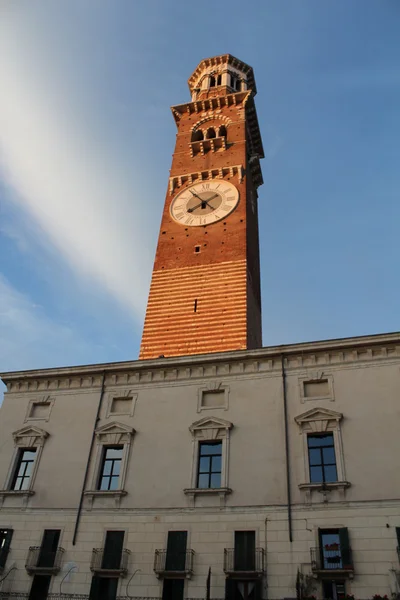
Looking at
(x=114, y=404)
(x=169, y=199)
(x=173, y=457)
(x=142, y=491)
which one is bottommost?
(x=142, y=491)

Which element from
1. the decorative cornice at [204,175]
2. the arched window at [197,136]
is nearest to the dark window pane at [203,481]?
the decorative cornice at [204,175]

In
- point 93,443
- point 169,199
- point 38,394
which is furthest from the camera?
point 169,199

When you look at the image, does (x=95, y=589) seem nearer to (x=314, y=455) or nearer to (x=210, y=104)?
(x=314, y=455)

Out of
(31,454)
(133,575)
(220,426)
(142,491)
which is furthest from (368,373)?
(31,454)

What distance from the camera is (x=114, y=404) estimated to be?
1007 inches

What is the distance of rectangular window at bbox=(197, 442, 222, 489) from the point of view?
72.0 feet

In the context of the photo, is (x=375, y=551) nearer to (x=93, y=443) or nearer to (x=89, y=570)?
(x=89, y=570)

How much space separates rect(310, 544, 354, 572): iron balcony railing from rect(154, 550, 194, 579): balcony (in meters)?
4.67

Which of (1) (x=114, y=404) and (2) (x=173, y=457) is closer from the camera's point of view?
(2) (x=173, y=457)

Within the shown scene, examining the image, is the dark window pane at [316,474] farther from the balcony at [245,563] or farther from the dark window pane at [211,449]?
the dark window pane at [211,449]

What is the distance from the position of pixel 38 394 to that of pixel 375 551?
57.0 feet

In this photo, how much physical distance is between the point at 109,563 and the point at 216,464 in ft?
19.0

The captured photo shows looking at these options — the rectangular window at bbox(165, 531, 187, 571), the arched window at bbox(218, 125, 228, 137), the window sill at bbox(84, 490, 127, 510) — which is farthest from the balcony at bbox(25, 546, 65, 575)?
the arched window at bbox(218, 125, 228, 137)

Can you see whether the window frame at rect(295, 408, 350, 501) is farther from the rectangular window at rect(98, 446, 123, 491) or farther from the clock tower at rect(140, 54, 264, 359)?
the clock tower at rect(140, 54, 264, 359)
